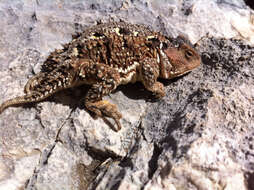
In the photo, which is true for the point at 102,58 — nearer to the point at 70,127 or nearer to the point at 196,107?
the point at 70,127

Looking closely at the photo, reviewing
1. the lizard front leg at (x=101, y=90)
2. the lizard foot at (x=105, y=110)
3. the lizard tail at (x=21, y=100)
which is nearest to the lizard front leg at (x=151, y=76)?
the lizard front leg at (x=101, y=90)

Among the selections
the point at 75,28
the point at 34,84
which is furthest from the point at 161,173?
the point at 75,28

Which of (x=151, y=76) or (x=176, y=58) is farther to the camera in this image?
(x=176, y=58)

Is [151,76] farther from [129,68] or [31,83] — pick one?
[31,83]

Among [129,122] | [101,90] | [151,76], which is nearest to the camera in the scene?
[101,90]

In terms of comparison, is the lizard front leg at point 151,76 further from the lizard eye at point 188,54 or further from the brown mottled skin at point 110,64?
the lizard eye at point 188,54

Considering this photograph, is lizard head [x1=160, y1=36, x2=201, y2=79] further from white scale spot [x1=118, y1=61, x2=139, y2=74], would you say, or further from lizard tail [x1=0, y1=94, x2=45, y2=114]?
lizard tail [x1=0, y1=94, x2=45, y2=114]

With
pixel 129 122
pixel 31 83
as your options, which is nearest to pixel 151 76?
pixel 129 122
